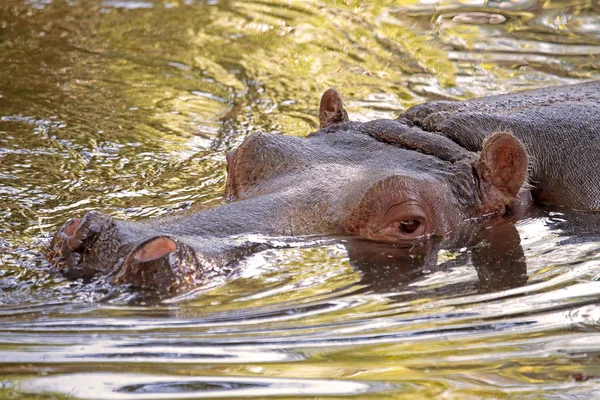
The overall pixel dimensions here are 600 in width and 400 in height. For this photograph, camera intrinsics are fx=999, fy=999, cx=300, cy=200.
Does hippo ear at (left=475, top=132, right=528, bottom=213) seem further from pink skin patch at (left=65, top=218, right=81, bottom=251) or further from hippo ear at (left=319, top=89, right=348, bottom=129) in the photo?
pink skin patch at (left=65, top=218, right=81, bottom=251)

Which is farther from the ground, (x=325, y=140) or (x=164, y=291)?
(x=325, y=140)

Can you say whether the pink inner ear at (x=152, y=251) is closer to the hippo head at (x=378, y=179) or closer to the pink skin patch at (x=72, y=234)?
the pink skin patch at (x=72, y=234)

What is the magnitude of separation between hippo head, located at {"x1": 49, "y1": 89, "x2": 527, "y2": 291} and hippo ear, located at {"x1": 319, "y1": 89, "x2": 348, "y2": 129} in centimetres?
12

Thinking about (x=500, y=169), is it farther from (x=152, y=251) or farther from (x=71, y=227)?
(x=71, y=227)

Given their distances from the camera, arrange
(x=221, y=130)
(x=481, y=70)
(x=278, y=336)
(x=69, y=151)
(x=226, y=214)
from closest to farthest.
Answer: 1. (x=278, y=336)
2. (x=226, y=214)
3. (x=69, y=151)
4. (x=221, y=130)
5. (x=481, y=70)

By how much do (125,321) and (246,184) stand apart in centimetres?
175

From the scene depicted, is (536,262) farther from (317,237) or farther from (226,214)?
(226,214)

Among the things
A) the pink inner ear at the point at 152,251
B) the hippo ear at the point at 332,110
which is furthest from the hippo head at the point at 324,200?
the hippo ear at the point at 332,110

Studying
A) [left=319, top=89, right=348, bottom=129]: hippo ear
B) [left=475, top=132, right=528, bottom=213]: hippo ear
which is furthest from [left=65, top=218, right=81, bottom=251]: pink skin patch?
[left=475, top=132, right=528, bottom=213]: hippo ear

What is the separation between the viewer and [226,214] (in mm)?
5188

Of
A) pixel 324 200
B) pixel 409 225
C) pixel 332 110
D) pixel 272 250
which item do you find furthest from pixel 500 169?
pixel 272 250

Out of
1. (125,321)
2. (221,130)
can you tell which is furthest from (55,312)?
(221,130)

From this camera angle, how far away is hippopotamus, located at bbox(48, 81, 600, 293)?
184 inches

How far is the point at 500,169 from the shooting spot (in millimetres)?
5867
